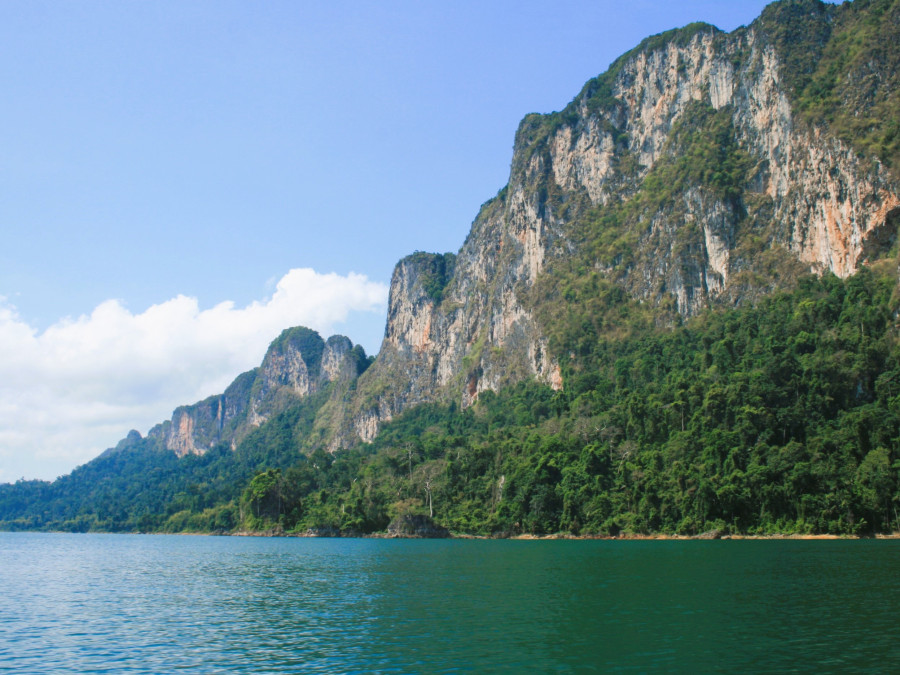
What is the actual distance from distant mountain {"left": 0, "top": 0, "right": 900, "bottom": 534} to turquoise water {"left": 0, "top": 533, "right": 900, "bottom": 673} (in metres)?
32.7

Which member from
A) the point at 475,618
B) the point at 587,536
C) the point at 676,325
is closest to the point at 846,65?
the point at 676,325

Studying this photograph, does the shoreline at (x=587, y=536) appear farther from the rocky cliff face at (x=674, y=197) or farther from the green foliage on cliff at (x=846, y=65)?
the green foliage on cliff at (x=846, y=65)

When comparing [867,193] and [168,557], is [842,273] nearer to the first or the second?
[867,193]

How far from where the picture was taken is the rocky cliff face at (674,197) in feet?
369

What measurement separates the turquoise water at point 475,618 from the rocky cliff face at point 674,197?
259ft

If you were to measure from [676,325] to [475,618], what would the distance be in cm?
11138

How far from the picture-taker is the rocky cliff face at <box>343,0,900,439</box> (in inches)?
4432

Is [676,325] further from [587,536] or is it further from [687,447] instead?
[587,536]

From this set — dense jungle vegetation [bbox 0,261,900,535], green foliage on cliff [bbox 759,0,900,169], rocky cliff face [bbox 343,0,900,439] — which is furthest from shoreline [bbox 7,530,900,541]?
green foliage on cliff [bbox 759,0,900,169]

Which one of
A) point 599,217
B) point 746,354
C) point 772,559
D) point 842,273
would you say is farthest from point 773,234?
point 772,559

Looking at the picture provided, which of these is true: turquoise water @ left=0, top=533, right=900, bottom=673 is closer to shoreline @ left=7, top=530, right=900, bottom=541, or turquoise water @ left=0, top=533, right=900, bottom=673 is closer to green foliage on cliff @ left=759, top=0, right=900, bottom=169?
shoreline @ left=7, top=530, right=900, bottom=541

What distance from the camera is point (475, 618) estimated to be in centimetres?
2652

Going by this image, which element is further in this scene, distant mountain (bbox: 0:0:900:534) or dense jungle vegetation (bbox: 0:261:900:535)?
distant mountain (bbox: 0:0:900:534)

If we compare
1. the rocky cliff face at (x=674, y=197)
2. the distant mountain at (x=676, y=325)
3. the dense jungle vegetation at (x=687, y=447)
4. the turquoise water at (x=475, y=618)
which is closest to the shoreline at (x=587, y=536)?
the dense jungle vegetation at (x=687, y=447)
